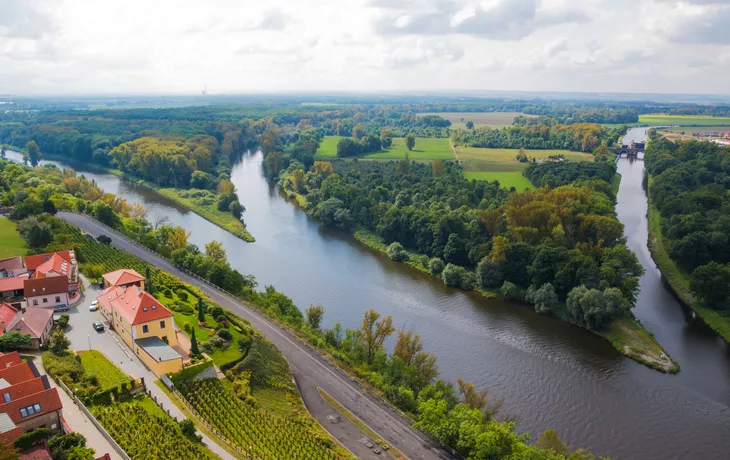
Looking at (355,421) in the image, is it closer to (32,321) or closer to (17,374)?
(17,374)

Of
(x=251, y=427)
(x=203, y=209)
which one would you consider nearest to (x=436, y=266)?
(x=251, y=427)

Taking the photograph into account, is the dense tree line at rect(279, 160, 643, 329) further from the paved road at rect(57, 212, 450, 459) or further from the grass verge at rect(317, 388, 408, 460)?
the grass verge at rect(317, 388, 408, 460)

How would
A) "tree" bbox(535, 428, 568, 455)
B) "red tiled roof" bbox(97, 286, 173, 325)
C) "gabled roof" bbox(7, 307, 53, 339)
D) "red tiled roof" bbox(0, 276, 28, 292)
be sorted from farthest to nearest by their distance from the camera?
"red tiled roof" bbox(0, 276, 28, 292), "red tiled roof" bbox(97, 286, 173, 325), "gabled roof" bbox(7, 307, 53, 339), "tree" bbox(535, 428, 568, 455)

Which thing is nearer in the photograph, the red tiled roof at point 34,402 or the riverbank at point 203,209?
the red tiled roof at point 34,402

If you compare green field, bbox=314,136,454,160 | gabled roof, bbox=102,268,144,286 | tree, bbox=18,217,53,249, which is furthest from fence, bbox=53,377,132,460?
green field, bbox=314,136,454,160

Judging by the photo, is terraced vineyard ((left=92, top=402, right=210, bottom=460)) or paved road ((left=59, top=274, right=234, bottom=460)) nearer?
terraced vineyard ((left=92, top=402, right=210, bottom=460))

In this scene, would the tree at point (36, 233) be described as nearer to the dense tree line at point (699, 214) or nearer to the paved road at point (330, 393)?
the paved road at point (330, 393)

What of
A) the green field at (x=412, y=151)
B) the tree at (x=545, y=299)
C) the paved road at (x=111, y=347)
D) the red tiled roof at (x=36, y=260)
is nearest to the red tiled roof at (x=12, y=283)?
the red tiled roof at (x=36, y=260)
